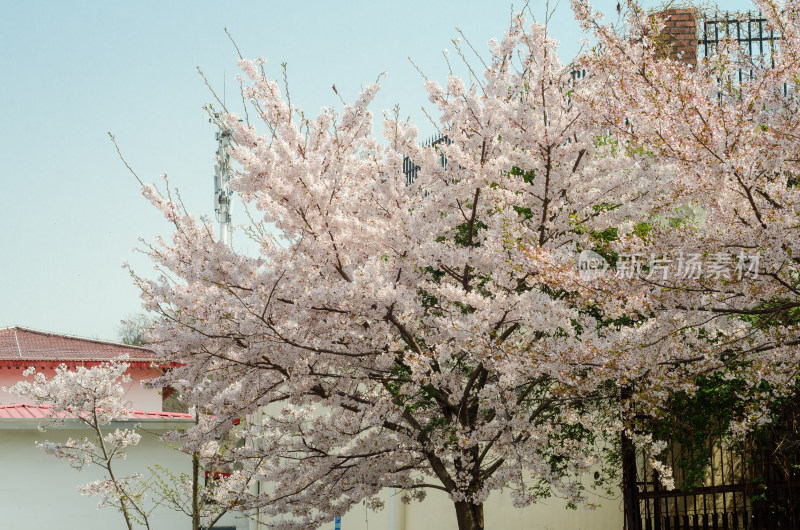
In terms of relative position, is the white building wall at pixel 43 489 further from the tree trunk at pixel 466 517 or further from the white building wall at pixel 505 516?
the tree trunk at pixel 466 517

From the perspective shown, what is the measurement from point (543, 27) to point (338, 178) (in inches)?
88.8

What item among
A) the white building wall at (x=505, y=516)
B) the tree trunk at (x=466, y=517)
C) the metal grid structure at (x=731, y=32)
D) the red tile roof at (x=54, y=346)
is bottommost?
the white building wall at (x=505, y=516)

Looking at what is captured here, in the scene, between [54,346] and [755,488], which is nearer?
[755,488]

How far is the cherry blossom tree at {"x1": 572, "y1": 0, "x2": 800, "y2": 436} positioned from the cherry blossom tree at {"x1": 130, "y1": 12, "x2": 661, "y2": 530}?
34cm

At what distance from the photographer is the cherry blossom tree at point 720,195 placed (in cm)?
476

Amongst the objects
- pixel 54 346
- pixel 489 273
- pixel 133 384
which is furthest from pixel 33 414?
pixel 54 346

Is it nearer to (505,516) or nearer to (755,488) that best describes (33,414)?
(505,516)

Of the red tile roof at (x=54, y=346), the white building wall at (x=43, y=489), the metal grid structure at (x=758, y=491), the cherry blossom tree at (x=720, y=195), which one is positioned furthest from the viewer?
the red tile roof at (x=54, y=346)

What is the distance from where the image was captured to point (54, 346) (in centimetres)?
2219

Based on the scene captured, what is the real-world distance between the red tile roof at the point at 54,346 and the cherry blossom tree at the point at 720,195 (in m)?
17.9

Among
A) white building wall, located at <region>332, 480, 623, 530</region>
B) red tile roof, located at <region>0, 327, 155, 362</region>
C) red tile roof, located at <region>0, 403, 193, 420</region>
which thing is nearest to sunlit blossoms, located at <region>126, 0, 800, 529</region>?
white building wall, located at <region>332, 480, 623, 530</region>

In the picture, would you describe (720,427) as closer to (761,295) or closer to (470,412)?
(470,412)

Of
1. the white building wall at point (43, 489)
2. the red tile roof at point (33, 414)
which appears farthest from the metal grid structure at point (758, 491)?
the white building wall at point (43, 489)

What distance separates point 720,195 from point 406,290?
2387 mm
